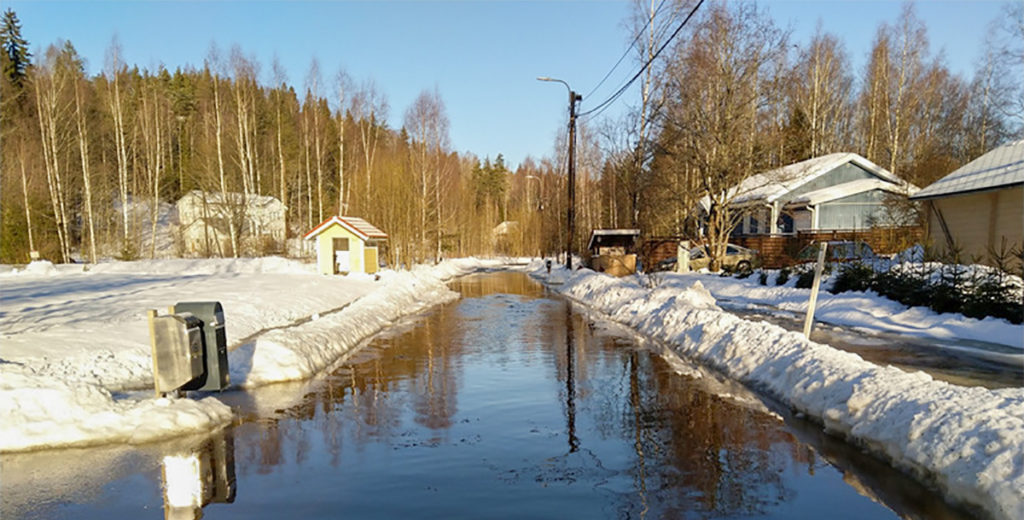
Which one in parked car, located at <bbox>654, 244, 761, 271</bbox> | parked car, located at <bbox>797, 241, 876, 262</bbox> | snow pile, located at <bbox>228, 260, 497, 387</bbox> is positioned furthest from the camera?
parked car, located at <bbox>654, 244, 761, 271</bbox>

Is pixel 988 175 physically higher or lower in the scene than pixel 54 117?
lower

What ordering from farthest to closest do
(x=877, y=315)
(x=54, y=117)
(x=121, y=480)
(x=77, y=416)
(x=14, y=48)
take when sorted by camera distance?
(x=14, y=48), (x=54, y=117), (x=877, y=315), (x=77, y=416), (x=121, y=480)

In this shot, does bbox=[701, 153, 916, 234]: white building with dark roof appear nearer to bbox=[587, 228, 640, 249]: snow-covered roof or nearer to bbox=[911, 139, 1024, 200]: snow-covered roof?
bbox=[587, 228, 640, 249]: snow-covered roof

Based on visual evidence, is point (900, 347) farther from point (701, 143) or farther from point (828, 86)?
point (828, 86)

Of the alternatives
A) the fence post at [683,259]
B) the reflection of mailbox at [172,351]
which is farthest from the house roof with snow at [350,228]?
the reflection of mailbox at [172,351]

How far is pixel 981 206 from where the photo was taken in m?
22.0

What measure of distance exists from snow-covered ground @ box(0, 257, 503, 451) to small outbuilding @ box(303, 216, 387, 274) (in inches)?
281

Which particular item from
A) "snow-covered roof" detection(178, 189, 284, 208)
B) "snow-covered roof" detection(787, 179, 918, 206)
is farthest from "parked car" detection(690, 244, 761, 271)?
"snow-covered roof" detection(178, 189, 284, 208)

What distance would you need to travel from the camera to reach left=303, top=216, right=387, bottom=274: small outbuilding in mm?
31688

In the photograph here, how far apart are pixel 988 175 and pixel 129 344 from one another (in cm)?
2704

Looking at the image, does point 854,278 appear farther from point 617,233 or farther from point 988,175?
point 617,233

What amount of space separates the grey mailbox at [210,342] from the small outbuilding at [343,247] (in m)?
24.2

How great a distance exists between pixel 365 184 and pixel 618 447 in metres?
39.8

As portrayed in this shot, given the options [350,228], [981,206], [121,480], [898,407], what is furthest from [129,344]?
[981,206]
